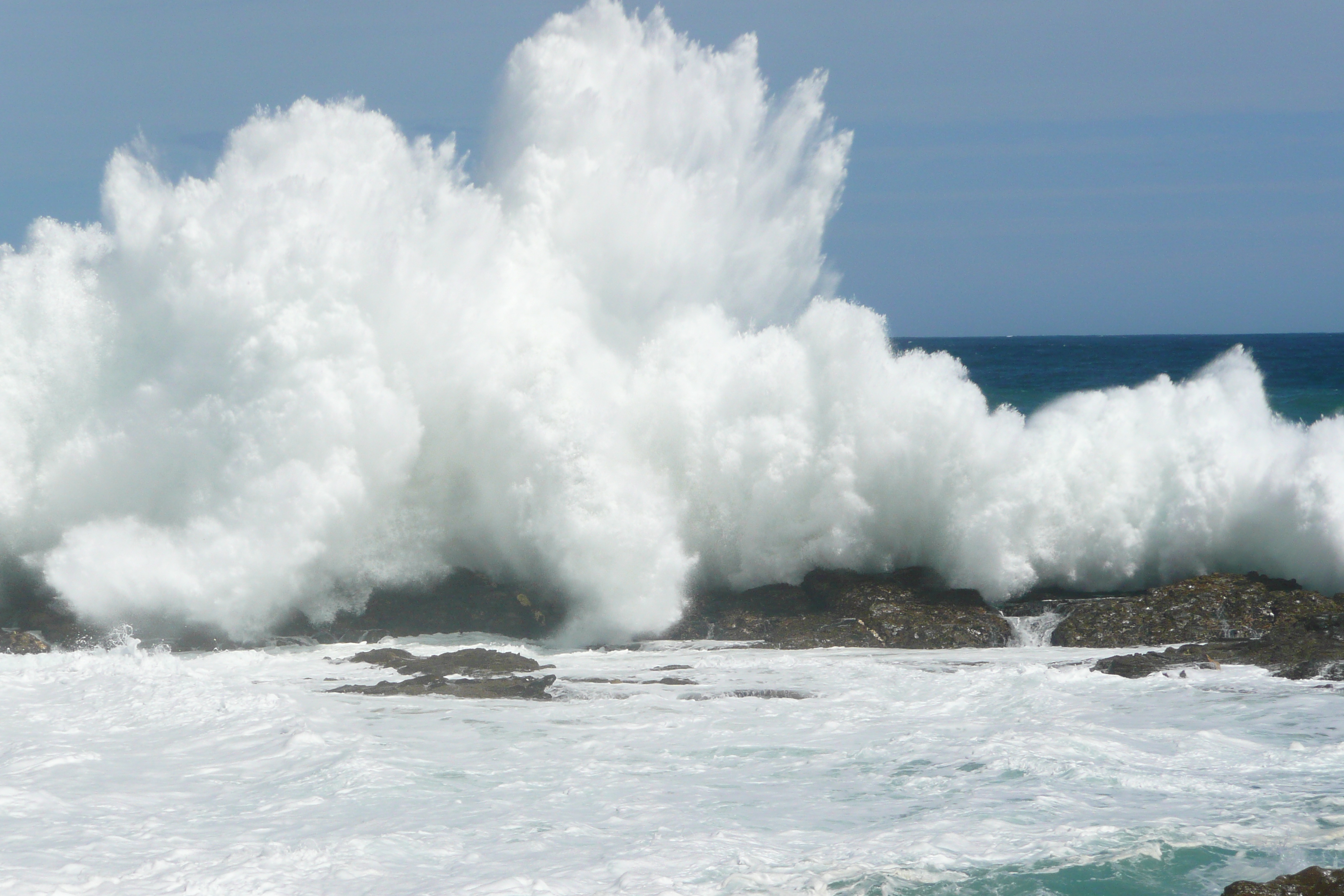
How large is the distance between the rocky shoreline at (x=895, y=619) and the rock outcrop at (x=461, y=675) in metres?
1.63

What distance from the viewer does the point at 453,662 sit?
1161 centimetres

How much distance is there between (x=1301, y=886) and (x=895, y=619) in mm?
7871

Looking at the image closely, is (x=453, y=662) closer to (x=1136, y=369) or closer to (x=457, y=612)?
(x=457, y=612)

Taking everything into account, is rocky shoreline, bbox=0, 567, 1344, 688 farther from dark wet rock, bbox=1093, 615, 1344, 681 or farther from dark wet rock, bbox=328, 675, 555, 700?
dark wet rock, bbox=328, 675, 555, 700

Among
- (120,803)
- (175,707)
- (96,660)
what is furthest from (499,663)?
(120,803)

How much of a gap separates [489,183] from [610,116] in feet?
6.71

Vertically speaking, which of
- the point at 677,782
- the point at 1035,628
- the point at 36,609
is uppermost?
the point at 36,609

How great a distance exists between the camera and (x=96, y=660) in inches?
447

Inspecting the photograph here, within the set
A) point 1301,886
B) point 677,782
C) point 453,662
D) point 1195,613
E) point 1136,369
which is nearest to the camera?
point 1301,886

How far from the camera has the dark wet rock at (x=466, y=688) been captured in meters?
10.7

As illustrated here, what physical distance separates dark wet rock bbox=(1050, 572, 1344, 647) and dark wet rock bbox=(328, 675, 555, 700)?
552 centimetres

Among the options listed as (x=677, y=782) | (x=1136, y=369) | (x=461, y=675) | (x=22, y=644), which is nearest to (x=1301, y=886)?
(x=677, y=782)

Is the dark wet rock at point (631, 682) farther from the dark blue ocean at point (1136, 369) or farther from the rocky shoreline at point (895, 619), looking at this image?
the dark blue ocean at point (1136, 369)

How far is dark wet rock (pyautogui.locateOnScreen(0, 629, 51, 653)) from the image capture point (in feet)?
39.8
